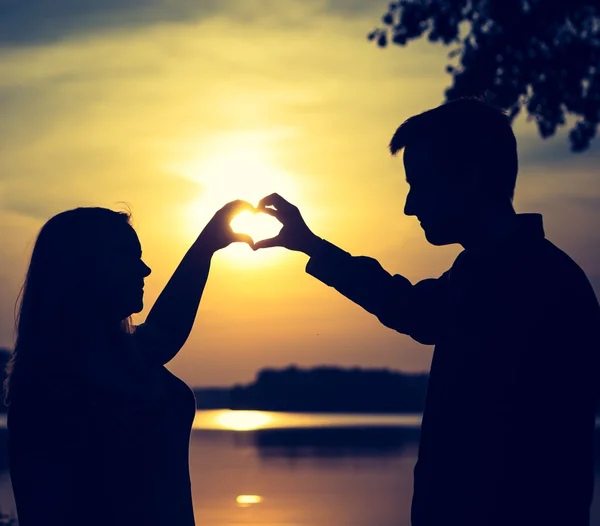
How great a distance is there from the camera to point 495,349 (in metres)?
4.25

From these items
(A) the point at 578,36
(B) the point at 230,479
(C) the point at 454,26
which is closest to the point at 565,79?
(A) the point at 578,36

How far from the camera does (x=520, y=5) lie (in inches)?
620

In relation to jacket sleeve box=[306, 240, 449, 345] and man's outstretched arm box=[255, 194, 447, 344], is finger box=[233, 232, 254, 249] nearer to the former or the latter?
man's outstretched arm box=[255, 194, 447, 344]

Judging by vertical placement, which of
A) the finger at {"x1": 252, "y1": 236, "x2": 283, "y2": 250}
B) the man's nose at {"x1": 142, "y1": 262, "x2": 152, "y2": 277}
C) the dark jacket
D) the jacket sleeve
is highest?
the finger at {"x1": 252, "y1": 236, "x2": 283, "y2": 250}

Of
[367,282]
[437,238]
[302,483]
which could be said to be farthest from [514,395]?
[302,483]

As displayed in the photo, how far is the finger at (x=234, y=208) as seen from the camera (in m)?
6.05

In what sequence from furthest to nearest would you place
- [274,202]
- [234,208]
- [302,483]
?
1. [302,483]
2. [234,208]
3. [274,202]

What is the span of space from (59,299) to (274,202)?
1.27 metres

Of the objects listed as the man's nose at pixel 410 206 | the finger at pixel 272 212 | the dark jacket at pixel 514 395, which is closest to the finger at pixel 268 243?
the finger at pixel 272 212

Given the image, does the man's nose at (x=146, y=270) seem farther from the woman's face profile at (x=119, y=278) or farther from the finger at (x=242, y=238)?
the finger at (x=242, y=238)

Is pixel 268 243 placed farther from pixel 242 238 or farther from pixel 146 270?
pixel 146 270

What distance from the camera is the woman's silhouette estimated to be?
4965 millimetres

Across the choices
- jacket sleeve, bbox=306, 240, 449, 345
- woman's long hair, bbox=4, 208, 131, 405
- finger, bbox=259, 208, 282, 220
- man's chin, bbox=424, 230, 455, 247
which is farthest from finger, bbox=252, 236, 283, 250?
man's chin, bbox=424, 230, 455, 247

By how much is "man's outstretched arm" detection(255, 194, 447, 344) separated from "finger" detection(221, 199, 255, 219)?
31 cm
